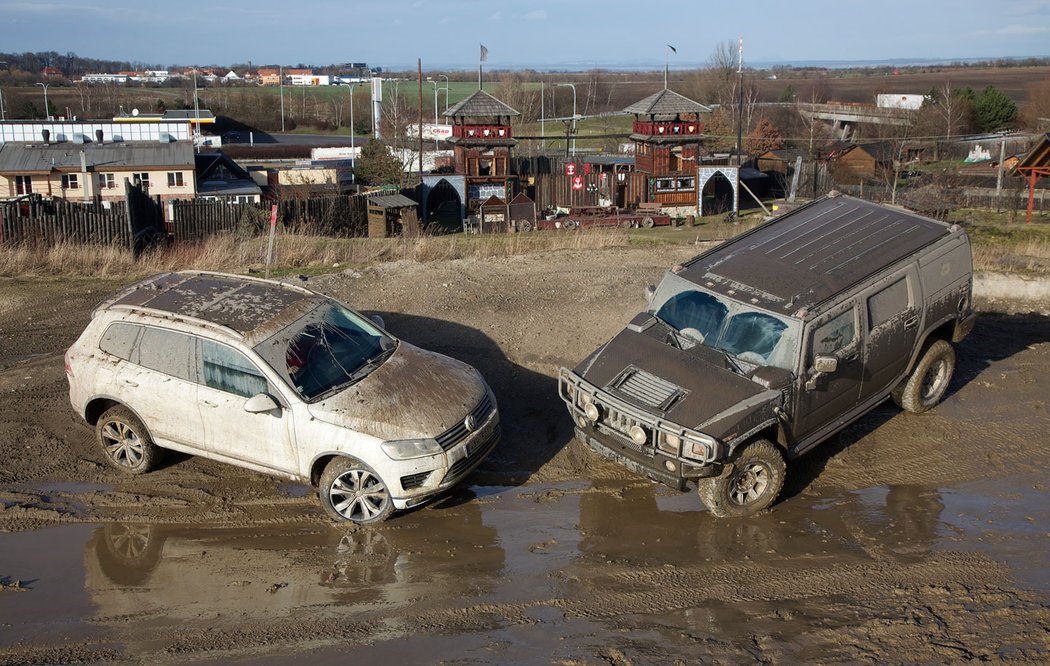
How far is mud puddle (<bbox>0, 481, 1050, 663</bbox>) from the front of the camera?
5.75 meters

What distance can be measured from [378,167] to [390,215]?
15486 millimetres

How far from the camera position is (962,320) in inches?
378

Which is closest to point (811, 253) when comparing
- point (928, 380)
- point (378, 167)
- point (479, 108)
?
point (928, 380)

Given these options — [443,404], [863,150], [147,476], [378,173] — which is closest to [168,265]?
[147,476]

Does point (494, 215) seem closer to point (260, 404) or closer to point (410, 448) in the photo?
point (260, 404)

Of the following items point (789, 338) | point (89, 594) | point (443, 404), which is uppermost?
point (789, 338)

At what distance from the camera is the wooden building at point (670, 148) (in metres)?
36.5

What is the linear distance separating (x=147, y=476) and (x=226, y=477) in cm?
75

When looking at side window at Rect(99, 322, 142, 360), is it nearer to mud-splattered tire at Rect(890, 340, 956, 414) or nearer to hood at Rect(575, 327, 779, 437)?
hood at Rect(575, 327, 779, 437)

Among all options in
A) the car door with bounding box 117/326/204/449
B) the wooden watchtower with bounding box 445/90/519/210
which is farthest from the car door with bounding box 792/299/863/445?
the wooden watchtower with bounding box 445/90/519/210

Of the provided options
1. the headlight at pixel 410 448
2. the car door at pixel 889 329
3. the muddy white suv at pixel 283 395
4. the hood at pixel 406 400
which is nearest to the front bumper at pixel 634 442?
the muddy white suv at pixel 283 395

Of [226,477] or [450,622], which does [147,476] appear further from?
[450,622]

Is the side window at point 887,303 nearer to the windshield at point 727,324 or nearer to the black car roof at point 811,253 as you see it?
the black car roof at point 811,253

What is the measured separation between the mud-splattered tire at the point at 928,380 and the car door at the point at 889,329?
0.35 m
